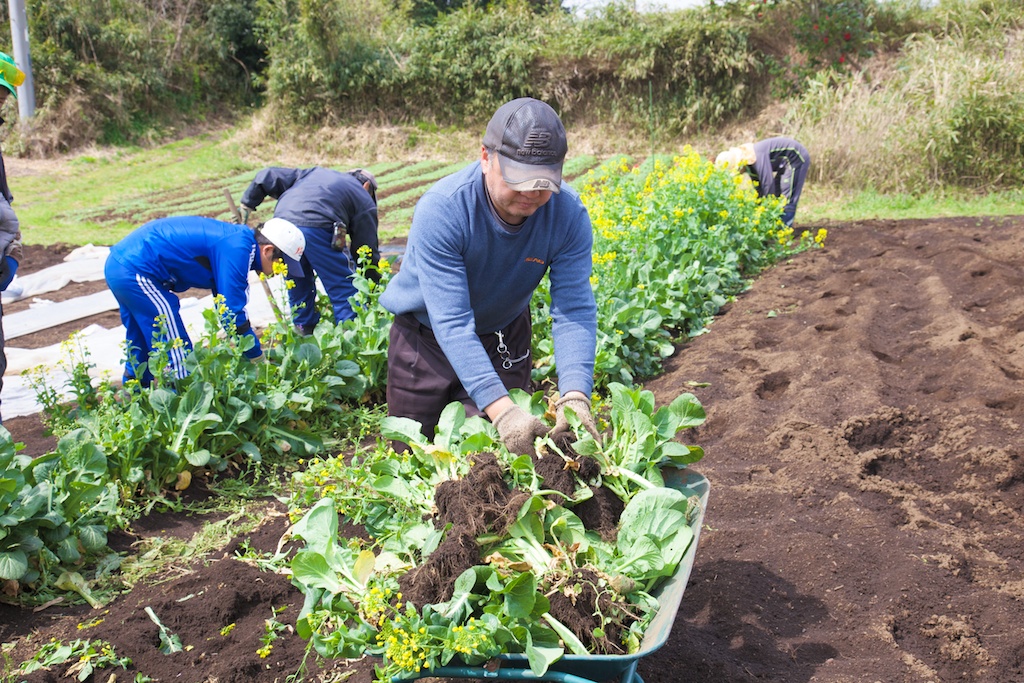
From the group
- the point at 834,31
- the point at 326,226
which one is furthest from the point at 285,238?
the point at 834,31

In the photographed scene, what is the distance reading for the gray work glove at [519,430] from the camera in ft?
7.45

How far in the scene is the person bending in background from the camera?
30.0ft

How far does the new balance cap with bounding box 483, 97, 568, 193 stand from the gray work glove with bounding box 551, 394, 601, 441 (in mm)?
633

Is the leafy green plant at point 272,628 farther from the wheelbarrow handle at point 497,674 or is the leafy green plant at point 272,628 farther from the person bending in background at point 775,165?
the person bending in background at point 775,165

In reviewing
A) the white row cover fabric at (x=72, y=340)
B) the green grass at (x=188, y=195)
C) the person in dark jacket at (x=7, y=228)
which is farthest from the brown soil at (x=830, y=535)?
the green grass at (x=188, y=195)

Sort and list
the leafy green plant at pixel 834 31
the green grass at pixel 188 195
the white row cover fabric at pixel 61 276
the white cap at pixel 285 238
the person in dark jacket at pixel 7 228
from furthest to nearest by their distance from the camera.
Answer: the leafy green plant at pixel 834 31 → the green grass at pixel 188 195 → the white row cover fabric at pixel 61 276 → the white cap at pixel 285 238 → the person in dark jacket at pixel 7 228

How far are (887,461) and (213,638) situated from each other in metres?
3.15

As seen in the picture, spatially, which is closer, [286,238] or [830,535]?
[830,535]

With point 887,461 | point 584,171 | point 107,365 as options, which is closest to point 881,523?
point 887,461

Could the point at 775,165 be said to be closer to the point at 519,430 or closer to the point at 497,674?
the point at 519,430

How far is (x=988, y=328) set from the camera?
223 inches

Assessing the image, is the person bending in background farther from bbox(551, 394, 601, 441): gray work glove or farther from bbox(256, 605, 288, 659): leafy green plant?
bbox(256, 605, 288, 659): leafy green plant

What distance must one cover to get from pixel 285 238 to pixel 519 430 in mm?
3339

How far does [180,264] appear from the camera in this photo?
16.8ft
